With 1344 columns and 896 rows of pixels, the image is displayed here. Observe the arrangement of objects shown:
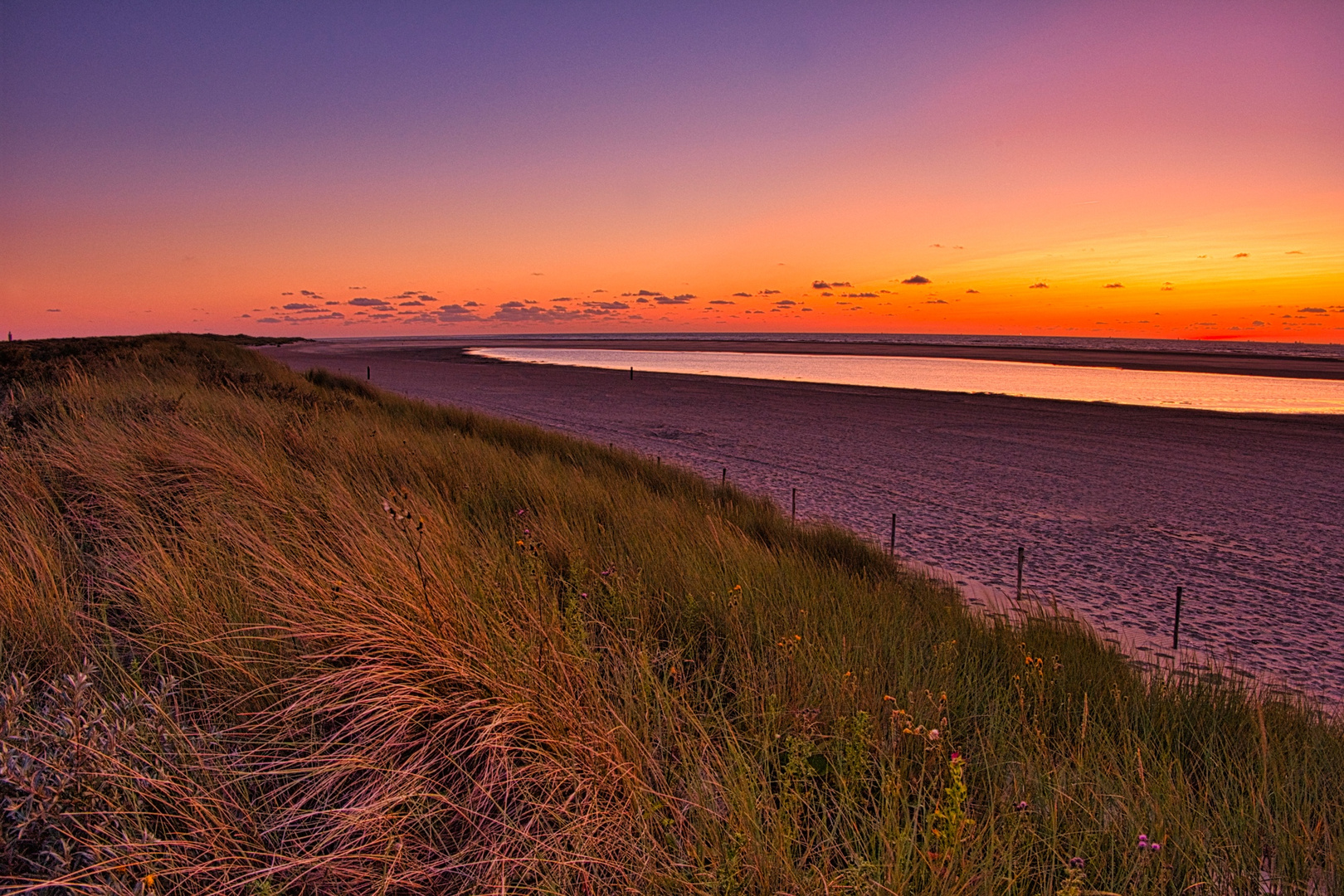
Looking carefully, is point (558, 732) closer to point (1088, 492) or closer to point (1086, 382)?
point (1088, 492)

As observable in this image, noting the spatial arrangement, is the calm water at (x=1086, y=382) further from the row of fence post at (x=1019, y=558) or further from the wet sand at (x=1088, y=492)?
the row of fence post at (x=1019, y=558)

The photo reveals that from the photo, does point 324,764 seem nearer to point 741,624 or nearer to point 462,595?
point 462,595

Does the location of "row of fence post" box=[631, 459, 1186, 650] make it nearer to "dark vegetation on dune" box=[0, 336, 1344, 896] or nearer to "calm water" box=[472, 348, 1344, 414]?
"dark vegetation on dune" box=[0, 336, 1344, 896]

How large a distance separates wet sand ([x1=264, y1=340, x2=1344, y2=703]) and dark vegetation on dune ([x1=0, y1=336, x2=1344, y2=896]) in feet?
8.98

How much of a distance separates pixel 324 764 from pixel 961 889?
83.5 inches

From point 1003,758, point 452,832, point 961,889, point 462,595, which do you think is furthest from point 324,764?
point 1003,758

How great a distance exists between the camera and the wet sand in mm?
7480

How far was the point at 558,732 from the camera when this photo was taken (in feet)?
8.80

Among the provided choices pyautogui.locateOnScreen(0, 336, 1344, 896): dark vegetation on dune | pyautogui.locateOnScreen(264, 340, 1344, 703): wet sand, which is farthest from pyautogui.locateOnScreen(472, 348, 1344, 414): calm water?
pyautogui.locateOnScreen(0, 336, 1344, 896): dark vegetation on dune

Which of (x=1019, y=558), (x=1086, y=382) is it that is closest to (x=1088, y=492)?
(x=1019, y=558)

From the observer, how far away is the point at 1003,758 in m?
3.14

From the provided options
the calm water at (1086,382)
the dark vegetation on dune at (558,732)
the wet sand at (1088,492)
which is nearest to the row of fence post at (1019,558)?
the wet sand at (1088,492)

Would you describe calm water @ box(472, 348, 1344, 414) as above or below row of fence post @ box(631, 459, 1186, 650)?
above

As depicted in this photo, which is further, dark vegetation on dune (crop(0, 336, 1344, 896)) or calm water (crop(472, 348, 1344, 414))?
calm water (crop(472, 348, 1344, 414))
